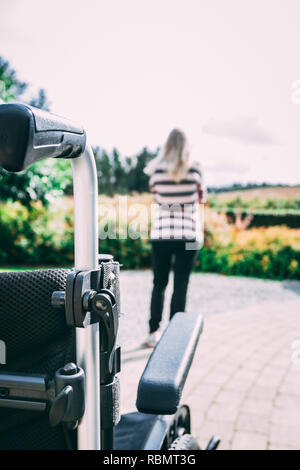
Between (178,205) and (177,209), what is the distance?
0.04 metres

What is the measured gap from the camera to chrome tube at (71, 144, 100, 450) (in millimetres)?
864

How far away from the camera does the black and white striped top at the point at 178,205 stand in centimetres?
386

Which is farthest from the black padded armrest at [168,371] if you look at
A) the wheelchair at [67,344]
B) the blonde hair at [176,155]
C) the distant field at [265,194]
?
the distant field at [265,194]

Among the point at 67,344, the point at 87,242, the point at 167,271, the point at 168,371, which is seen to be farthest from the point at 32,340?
the point at 167,271

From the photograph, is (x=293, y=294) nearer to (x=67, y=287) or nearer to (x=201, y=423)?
(x=201, y=423)

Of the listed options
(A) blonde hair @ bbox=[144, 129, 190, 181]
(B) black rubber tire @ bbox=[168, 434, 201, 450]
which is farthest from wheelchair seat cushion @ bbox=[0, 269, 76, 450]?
(A) blonde hair @ bbox=[144, 129, 190, 181]

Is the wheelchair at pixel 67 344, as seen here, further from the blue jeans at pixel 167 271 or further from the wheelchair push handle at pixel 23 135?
the blue jeans at pixel 167 271

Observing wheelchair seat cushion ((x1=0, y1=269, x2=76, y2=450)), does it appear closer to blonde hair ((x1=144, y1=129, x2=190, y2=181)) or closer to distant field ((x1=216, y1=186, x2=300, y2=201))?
blonde hair ((x1=144, y1=129, x2=190, y2=181))

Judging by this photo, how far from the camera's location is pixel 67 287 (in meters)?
0.83

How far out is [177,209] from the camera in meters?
3.92

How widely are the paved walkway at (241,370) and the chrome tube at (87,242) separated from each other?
195 centimetres
